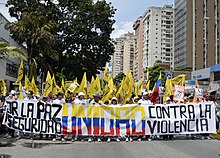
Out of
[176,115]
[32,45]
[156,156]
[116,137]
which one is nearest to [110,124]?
[116,137]

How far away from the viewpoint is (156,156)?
9.26 meters

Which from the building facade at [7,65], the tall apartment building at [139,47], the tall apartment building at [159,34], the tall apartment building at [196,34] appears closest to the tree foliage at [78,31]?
the building facade at [7,65]

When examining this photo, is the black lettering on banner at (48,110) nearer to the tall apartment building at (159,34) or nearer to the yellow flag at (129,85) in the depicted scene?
the yellow flag at (129,85)

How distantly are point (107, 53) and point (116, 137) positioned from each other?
85.2ft

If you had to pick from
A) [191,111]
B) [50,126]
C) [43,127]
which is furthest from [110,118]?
[191,111]

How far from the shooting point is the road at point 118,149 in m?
9.38

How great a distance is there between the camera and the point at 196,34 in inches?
3927

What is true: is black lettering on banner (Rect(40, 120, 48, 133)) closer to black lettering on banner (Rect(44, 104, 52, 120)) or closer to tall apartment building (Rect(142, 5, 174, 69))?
black lettering on banner (Rect(44, 104, 52, 120))

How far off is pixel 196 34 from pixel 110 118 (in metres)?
91.9

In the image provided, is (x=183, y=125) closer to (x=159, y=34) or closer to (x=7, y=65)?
(x=7, y=65)

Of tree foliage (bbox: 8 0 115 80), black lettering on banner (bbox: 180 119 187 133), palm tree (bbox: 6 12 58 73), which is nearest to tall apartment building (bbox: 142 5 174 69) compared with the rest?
tree foliage (bbox: 8 0 115 80)

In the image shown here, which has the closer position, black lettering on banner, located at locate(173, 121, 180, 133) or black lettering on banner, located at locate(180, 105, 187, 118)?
black lettering on banner, located at locate(173, 121, 180, 133)

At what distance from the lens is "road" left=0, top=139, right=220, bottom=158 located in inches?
369

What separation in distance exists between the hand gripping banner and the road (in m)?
0.61
